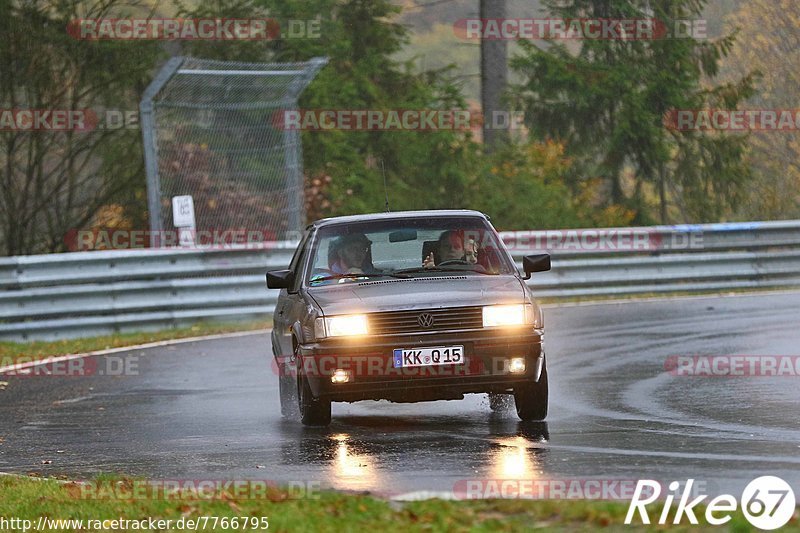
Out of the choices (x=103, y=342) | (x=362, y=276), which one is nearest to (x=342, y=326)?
(x=362, y=276)

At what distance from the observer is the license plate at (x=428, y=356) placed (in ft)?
34.6

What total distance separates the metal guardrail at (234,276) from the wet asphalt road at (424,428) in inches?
101

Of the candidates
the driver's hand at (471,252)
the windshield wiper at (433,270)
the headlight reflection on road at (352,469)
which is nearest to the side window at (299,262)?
the windshield wiper at (433,270)

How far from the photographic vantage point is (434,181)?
108ft

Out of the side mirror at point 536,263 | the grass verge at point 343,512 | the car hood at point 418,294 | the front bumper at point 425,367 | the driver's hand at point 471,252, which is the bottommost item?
the grass verge at point 343,512

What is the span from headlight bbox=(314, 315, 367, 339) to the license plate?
0.28 meters

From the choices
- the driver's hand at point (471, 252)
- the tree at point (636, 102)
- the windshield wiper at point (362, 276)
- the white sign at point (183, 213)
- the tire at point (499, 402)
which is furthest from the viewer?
the tree at point (636, 102)

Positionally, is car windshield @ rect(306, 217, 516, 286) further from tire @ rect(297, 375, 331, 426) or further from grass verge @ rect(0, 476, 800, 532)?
grass verge @ rect(0, 476, 800, 532)

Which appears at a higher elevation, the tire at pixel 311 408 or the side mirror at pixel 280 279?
the side mirror at pixel 280 279

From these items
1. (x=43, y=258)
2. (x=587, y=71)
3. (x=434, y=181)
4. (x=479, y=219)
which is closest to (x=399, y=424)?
(x=479, y=219)

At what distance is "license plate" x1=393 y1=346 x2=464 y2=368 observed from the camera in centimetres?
1053

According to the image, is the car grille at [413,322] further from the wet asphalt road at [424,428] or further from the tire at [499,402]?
the tire at [499,402]

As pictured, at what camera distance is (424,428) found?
36.1 feet

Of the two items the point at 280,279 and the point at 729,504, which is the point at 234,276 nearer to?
the point at 280,279
